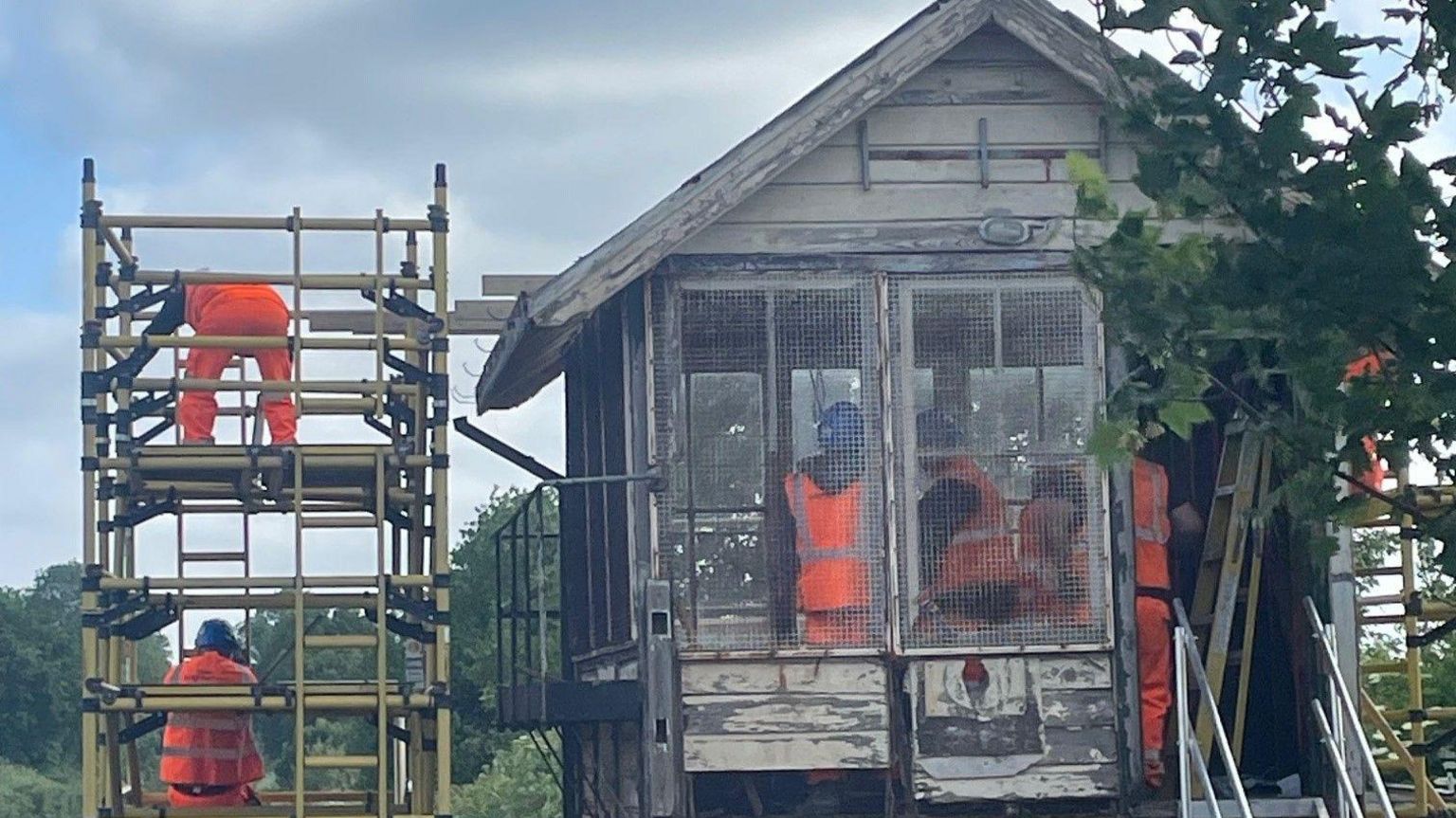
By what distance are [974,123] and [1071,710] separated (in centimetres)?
350

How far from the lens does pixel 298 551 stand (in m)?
15.1

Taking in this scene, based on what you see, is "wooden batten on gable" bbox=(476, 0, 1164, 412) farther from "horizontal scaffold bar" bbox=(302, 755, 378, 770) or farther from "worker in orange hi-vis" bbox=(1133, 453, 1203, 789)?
"horizontal scaffold bar" bbox=(302, 755, 378, 770)

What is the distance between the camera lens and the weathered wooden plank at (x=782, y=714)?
45.8 ft

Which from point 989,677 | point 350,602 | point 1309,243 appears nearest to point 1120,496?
point 989,677

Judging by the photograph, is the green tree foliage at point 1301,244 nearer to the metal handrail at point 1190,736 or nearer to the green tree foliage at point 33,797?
the metal handrail at point 1190,736

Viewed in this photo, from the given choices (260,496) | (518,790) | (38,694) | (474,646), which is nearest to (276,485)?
(260,496)

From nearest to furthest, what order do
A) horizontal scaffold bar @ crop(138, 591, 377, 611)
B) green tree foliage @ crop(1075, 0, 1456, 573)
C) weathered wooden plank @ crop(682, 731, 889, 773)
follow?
green tree foliage @ crop(1075, 0, 1456, 573) < weathered wooden plank @ crop(682, 731, 889, 773) < horizontal scaffold bar @ crop(138, 591, 377, 611)

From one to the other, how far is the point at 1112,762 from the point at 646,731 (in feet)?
8.92

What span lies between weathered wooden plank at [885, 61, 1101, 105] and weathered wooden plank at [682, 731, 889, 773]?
3.82 meters

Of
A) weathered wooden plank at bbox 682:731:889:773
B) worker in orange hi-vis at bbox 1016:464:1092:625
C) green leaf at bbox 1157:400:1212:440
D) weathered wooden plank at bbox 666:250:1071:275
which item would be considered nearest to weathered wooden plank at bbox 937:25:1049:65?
weathered wooden plank at bbox 666:250:1071:275

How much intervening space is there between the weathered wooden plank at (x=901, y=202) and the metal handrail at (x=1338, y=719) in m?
2.67

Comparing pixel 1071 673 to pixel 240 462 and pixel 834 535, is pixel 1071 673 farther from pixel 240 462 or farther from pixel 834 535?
pixel 240 462

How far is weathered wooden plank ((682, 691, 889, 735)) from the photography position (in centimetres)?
1396

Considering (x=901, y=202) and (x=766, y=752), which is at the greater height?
(x=901, y=202)
